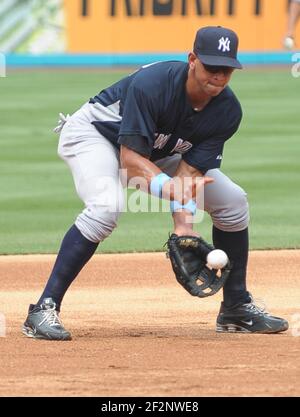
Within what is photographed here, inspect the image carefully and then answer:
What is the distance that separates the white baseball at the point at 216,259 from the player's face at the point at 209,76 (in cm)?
70

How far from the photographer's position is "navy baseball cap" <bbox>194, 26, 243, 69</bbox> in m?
4.98

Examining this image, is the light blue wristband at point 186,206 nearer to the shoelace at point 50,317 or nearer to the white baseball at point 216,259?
the white baseball at point 216,259

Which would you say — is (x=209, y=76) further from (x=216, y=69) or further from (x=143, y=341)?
(x=143, y=341)

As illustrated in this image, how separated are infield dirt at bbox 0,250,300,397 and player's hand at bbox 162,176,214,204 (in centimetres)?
67

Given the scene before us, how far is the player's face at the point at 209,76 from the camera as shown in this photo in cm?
499

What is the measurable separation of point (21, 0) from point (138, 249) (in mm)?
15249

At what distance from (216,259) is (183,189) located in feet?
1.11

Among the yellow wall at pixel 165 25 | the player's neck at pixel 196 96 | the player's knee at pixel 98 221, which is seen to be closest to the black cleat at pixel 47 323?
the player's knee at pixel 98 221

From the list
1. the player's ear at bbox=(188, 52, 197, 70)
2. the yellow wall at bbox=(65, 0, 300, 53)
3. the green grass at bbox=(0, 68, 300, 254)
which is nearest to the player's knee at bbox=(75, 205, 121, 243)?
the player's ear at bbox=(188, 52, 197, 70)

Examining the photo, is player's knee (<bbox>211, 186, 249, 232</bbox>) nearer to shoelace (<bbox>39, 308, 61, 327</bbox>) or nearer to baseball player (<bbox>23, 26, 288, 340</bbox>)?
baseball player (<bbox>23, 26, 288, 340</bbox>)

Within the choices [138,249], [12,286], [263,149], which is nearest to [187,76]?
[12,286]

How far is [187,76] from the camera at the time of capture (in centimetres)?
514

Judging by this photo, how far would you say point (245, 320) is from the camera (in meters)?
5.66

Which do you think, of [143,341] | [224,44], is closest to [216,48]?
[224,44]
